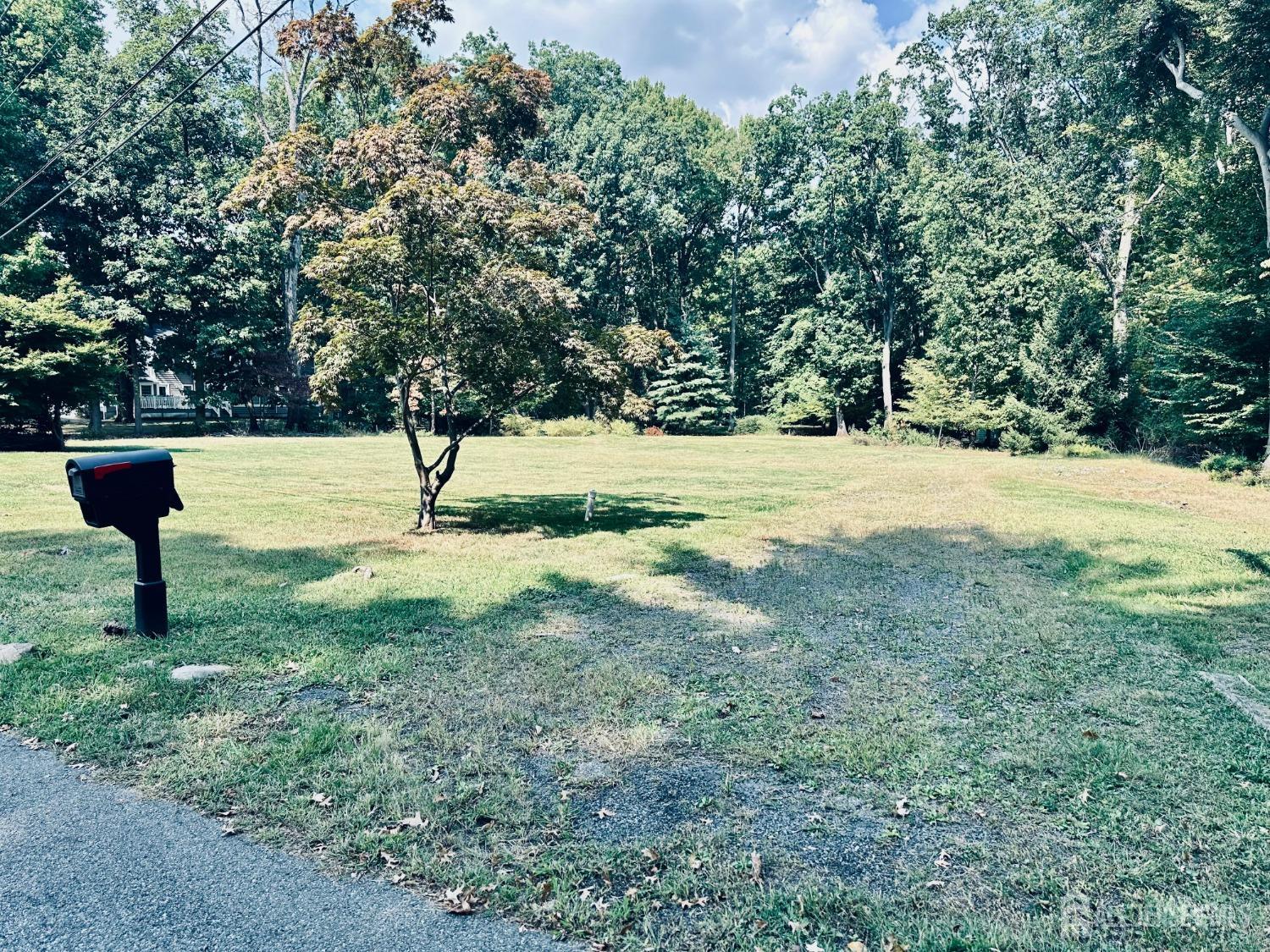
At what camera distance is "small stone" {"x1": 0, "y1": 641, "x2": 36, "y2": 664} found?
4191mm

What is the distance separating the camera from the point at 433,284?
824 centimetres

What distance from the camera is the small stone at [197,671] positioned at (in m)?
4.01

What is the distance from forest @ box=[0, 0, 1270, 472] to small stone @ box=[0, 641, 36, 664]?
171 inches

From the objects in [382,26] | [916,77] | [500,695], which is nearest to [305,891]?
[500,695]

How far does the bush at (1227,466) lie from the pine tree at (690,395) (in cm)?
2101

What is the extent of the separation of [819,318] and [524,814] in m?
35.1

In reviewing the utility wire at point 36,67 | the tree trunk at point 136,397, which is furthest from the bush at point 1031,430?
the utility wire at point 36,67


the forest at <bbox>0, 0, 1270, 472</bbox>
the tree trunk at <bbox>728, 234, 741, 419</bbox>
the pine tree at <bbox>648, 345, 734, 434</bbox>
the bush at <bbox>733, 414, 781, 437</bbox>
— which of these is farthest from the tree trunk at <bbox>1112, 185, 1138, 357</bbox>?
the tree trunk at <bbox>728, 234, 741, 419</bbox>

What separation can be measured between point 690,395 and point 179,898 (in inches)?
1318

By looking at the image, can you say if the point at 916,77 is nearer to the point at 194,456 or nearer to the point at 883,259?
the point at 883,259

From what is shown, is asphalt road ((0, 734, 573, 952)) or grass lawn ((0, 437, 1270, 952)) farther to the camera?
grass lawn ((0, 437, 1270, 952))

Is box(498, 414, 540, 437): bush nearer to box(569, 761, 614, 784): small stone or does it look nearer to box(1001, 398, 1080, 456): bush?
box(1001, 398, 1080, 456): bush

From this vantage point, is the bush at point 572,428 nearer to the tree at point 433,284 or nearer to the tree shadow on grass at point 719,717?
the tree at point 433,284

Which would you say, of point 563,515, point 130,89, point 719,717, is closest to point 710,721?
point 719,717
